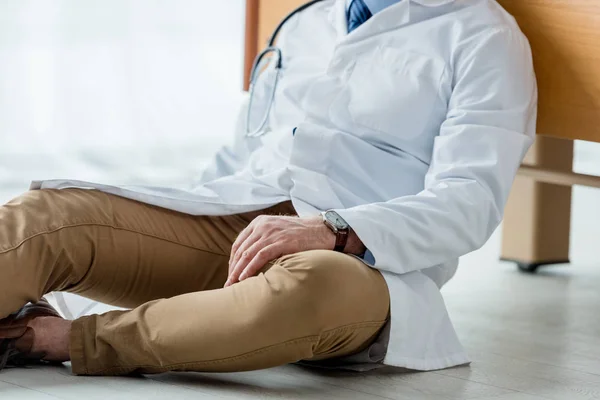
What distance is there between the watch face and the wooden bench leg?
3.37 feet

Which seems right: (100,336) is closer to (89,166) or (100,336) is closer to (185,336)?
(185,336)

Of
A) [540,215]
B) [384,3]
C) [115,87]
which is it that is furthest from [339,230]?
[115,87]

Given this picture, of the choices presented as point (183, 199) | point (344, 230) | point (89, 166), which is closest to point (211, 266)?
point (183, 199)

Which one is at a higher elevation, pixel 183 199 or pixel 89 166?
pixel 183 199

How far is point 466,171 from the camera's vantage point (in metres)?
1.54

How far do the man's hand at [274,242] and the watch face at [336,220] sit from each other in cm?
1

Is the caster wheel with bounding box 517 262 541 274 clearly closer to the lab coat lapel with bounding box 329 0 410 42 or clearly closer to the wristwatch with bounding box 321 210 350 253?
the lab coat lapel with bounding box 329 0 410 42

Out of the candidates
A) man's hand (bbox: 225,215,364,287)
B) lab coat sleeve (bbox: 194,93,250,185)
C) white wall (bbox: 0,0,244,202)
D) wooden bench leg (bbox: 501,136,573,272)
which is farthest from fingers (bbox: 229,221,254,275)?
white wall (bbox: 0,0,244,202)

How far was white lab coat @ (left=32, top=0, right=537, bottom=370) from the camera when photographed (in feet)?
4.96

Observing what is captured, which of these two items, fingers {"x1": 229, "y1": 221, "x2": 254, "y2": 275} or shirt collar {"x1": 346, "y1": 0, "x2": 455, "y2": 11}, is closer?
fingers {"x1": 229, "y1": 221, "x2": 254, "y2": 275}

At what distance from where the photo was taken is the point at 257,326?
1.38 metres

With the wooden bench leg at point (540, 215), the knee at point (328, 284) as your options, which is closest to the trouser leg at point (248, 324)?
the knee at point (328, 284)

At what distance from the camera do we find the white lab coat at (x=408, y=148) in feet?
4.96

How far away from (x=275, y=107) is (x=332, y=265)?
53cm
